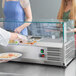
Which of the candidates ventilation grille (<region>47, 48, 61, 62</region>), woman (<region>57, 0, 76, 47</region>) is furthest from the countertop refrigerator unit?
woman (<region>57, 0, 76, 47</region>)

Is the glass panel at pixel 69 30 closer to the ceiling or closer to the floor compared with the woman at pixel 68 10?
closer to the floor

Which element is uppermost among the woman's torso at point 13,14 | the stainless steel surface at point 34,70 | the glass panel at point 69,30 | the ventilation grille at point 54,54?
the woman's torso at point 13,14

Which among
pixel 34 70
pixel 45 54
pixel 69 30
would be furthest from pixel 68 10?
pixel 34 70

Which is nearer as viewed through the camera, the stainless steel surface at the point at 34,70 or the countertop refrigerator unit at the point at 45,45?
the stainless steel surface at the point at 34,70

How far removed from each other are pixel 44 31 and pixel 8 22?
310 millimetres

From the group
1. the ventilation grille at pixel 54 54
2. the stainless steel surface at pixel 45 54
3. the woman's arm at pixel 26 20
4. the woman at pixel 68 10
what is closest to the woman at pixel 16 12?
the woman's arm at pixel 26 20

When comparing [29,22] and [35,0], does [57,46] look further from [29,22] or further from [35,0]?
[35,0]

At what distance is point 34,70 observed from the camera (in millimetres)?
1400

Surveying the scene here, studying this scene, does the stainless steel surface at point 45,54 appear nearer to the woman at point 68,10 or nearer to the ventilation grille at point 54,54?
the ventilation grille at point 54,54

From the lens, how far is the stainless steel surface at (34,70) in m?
1.32

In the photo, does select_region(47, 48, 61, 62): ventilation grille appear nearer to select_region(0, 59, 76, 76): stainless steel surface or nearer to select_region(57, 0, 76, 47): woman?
select_region(0, 59, 76, 76): stainless steel surface

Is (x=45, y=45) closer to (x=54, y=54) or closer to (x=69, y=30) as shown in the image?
(x=54, y=54)

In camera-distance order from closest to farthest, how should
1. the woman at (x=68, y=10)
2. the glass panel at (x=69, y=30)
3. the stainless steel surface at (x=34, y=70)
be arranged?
1. the stainless steel surface at (x=34, y=70)
2. the glass panel at (x=69, y=30)
3. the woman at (x=68, y=10)

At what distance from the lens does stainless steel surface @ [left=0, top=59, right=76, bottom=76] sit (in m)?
1.32
